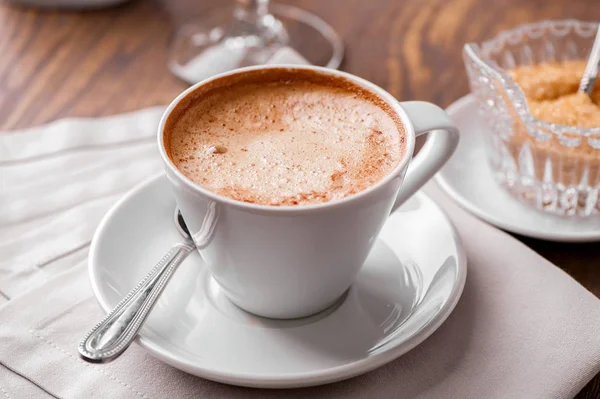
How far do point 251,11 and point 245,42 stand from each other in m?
0.08

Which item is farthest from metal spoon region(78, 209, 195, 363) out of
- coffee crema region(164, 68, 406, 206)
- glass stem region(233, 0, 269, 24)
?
glass stem region(233, 0, 269, 24)

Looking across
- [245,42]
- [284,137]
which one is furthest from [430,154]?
[245,42]

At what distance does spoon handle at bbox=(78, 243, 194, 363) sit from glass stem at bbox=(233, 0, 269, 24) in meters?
0.87

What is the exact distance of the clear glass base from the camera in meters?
1.54

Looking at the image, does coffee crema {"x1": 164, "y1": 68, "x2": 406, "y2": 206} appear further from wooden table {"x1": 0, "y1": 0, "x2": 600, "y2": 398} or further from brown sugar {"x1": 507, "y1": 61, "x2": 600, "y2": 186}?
wooden table {"x1": 0, "y1": 0, "x2": 600, "y2": 398}

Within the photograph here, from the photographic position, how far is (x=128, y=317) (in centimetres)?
77

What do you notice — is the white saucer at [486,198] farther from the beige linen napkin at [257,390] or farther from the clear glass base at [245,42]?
the clear glass base at [245,42]

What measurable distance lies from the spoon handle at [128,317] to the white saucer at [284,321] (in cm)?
3

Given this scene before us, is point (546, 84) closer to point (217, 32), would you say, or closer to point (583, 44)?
point (583, 44)

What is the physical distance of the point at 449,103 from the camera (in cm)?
141

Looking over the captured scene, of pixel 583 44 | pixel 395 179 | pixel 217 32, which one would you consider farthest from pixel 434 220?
pixel 217 32

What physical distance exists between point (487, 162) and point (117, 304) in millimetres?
692

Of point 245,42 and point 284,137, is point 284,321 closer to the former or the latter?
point 284,137

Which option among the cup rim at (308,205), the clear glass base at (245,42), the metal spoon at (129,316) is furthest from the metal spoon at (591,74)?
the metal spoon at (129,316)
